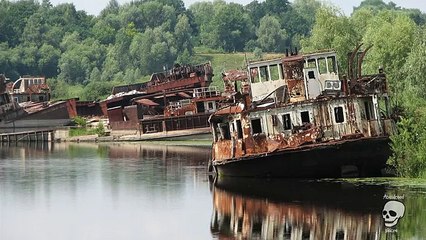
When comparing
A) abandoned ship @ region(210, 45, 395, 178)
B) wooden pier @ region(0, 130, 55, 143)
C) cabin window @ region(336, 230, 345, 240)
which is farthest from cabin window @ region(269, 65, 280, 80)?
wooden pier @ region(0, 130, 55, 143)

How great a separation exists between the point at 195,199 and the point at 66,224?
7.65 metres

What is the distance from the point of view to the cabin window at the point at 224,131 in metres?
54.8

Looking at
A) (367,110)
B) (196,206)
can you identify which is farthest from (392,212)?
(367,110)

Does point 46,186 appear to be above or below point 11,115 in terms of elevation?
below

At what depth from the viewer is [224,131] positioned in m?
54.9

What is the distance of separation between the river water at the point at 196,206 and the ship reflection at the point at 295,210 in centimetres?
4

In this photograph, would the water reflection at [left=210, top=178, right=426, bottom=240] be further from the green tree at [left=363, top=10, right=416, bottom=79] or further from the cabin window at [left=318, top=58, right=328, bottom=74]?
the green tree at [left=363, top=10, right=416, bottom=79]

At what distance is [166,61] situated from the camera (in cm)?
19038

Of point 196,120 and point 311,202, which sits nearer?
point 311,202

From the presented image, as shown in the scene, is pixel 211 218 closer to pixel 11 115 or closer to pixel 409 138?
pixel 409 138

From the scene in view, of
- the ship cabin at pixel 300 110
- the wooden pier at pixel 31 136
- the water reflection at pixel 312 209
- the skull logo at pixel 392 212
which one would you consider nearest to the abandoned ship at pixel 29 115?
the wooden pier at pixel 31 136

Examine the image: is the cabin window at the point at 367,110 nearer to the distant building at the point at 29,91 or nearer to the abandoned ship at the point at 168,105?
the abandoned ship at the point at 168,105

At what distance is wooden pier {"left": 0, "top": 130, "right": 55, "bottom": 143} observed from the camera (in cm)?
10919

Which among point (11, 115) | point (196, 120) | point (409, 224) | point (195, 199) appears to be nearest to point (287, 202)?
point (195, 199)
